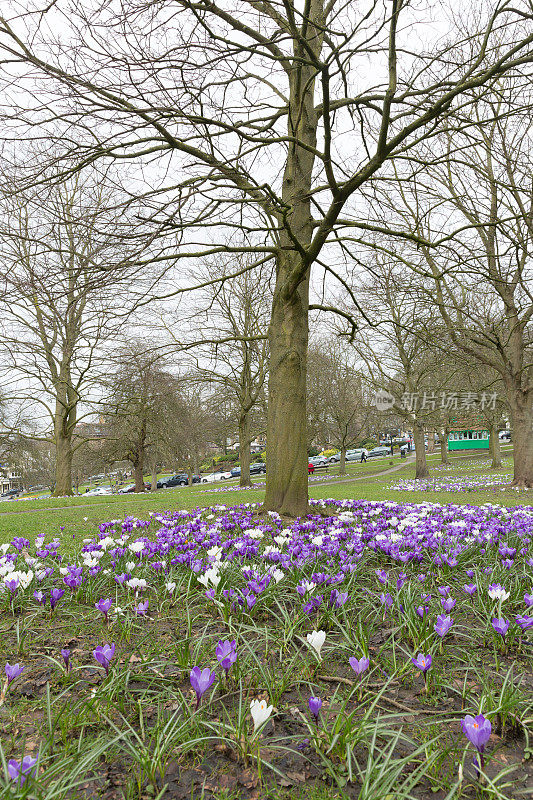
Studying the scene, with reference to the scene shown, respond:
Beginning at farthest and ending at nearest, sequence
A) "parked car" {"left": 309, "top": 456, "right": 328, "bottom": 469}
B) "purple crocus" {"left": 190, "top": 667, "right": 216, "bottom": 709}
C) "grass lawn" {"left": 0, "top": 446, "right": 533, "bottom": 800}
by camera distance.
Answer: "parked car" {"left": 309, "top": 456, "right": 328, "bottom": 469} < "purple crocus" {"left": 190, "top": 667, "right": 216, "bottom": 709} < "grass lawn" {"left": 0, "top": 446, "right": 533, "bottom": 800}

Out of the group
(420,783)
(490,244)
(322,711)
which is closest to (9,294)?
(322,711)

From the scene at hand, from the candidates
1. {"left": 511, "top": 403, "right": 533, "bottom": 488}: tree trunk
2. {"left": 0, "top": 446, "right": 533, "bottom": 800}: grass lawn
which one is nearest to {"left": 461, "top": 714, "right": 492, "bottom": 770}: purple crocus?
{"left": 0, "top": 446, "right": 533, "bottom": 800}: grass lawn

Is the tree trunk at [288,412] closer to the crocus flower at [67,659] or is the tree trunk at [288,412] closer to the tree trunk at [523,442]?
the crocus flower at [67,659]

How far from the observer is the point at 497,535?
166 inches

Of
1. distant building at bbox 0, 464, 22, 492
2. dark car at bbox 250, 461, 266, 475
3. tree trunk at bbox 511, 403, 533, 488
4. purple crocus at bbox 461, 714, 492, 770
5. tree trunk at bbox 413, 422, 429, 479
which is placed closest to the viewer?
purple crocus at bbox 461, 714, 492, 770

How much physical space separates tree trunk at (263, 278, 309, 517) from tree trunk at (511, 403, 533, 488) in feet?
33.2

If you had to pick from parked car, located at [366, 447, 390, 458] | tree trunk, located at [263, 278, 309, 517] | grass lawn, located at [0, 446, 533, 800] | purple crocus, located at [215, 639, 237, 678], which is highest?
tree trunk, located at [263, 278, 309, 517]

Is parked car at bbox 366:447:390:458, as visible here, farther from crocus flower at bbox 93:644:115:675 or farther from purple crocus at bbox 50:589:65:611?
crocus flower at bbox 93:644:115:675

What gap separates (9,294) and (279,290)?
3797mm

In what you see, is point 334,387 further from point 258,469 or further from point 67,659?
point 67,659

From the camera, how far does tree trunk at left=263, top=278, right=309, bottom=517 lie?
675 cm

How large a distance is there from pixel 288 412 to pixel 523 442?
10739 millimetres

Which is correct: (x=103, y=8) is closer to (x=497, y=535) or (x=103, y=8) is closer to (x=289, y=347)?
(x=289, y=347)

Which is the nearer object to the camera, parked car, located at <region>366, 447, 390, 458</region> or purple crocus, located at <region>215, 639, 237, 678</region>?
purple crocus, located at <region>215, 639, 237, 678</region>
